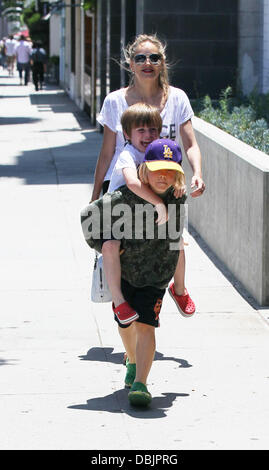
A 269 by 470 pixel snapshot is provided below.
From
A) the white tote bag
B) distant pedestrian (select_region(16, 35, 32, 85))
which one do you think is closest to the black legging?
distant pedestrian (select_region(16, 35, 32, 85))

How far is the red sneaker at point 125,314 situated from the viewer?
5.55 metres

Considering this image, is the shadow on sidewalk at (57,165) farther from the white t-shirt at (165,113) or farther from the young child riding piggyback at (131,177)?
the young child riding piggyback at (131,177)

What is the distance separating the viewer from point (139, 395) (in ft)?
18.4

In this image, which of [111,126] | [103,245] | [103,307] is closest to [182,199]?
[103,245]

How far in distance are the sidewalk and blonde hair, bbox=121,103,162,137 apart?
1.47m

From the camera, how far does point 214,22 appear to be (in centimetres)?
1683

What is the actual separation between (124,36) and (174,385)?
14.0 m

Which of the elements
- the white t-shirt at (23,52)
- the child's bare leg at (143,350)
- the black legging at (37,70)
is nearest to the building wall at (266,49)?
the child's bare leg at (143,350)

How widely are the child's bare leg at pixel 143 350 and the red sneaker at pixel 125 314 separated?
0.11 metres

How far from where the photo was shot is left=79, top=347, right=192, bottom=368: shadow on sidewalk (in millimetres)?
6527

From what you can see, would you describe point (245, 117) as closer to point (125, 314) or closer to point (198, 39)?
point (198, 39)

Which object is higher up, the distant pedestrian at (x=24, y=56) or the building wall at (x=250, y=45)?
the building wall at (x=250, y=45)
